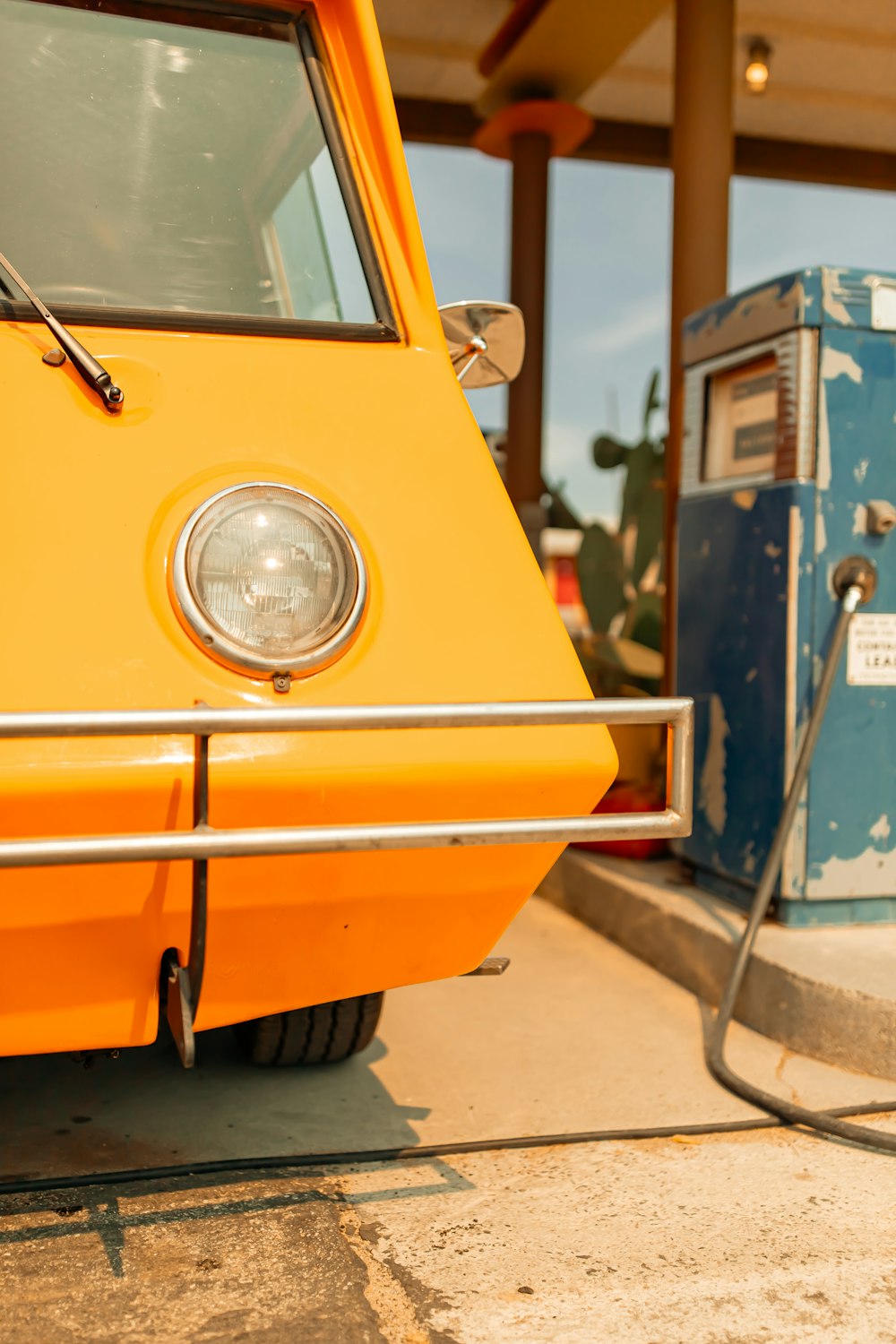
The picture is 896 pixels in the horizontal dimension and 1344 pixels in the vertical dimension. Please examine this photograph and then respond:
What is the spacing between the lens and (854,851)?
333 cm

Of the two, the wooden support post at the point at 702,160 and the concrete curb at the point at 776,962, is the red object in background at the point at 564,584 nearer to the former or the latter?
the wooden support post at the point at 702,160

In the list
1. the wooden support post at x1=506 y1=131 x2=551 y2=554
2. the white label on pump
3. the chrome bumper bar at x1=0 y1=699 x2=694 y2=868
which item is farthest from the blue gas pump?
the wooden support post at x1=506 y1=131 x2=551 y2=554

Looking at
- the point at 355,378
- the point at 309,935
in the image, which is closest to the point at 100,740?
the point at 309,935

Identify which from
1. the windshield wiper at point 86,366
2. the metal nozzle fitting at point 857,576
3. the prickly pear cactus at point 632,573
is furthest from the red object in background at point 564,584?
the windshield wiper at point 86,366

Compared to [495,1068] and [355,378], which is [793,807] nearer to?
[495,1068]

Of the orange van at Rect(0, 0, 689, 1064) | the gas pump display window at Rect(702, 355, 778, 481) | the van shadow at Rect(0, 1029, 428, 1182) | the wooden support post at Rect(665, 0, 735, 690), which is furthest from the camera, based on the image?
the wooden support post at Rect(665, 0, 735, 690)

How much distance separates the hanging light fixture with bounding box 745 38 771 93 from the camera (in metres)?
7.25

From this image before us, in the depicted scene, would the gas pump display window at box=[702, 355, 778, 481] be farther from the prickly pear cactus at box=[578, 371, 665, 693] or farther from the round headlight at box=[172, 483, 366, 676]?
the round headlight at box=[172, 483, 366, 676]

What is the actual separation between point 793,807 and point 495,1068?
96cm

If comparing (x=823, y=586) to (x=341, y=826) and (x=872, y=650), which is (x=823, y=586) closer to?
(x=872, y=650)

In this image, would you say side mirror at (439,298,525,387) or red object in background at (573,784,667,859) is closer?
side mirror at (439,298,525,387)

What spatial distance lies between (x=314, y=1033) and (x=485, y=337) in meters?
1.55

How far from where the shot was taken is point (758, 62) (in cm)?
730

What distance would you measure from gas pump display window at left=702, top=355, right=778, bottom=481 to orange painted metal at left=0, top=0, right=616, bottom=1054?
63.0 inches
